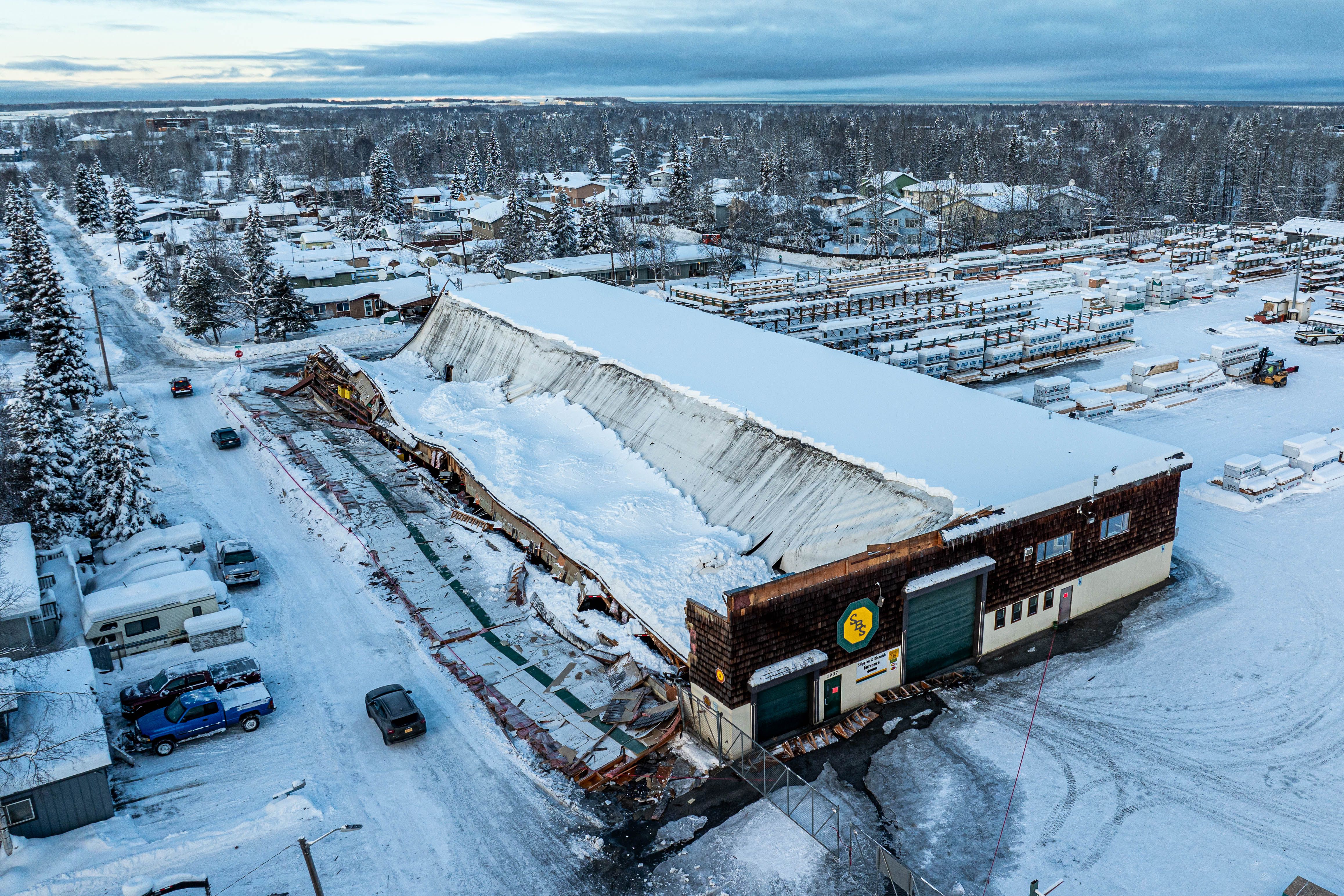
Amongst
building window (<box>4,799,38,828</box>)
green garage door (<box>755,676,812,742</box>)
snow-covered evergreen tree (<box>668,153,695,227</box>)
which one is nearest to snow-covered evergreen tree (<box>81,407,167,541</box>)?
building window (<box>4,799,38,828</box>)

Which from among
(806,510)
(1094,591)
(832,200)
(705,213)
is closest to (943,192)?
(832,200)

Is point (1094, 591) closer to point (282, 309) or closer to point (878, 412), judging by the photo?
point (878, 412)

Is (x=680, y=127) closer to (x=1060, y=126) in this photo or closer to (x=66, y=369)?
(x=1060, y=126)

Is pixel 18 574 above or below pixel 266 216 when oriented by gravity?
below

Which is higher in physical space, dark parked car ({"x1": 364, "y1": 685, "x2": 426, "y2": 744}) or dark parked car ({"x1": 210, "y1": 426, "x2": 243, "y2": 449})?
dark parked car ({"x1": 210, "y1": 426, "x2": 243, "y2": 449})

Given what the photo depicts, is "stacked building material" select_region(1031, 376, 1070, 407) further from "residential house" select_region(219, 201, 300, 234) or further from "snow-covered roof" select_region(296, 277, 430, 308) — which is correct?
"residential house" select_region(219, 201, 300, 234)

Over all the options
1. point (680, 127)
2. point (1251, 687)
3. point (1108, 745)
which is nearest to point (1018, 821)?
point (1108, 745)
